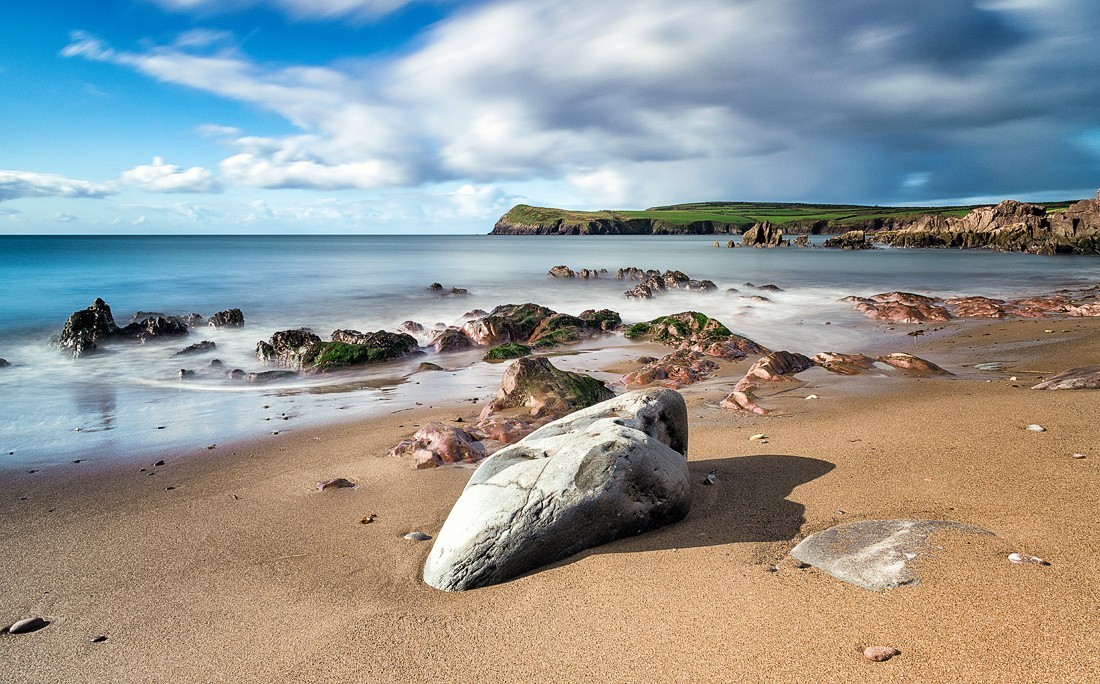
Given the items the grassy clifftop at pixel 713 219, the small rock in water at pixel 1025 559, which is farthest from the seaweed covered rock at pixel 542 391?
the grassy clifftop at pixel 713 219

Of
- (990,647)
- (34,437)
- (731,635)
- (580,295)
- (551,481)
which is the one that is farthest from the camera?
(580,295)

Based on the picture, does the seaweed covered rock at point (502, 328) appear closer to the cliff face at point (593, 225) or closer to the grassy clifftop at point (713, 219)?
the grassy clifftop at point (713, 219)

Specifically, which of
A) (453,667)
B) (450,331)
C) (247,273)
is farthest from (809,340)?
(247,273)

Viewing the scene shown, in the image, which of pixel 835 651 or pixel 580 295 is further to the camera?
pixel 580 295

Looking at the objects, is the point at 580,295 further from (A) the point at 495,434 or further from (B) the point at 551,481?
(B) the point at 551,481

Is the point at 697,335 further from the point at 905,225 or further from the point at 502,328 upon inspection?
the point at 905,225

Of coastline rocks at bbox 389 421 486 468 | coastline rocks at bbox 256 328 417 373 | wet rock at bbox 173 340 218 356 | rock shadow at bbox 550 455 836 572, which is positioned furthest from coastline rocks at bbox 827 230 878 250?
coastline rocks at bbox 389 421 486 468

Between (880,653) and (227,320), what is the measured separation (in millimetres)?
19711

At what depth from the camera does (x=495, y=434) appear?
21.3 ft

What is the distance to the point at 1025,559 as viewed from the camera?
2.99 m

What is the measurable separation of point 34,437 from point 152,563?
497 centimetres

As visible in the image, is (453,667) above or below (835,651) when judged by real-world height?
below

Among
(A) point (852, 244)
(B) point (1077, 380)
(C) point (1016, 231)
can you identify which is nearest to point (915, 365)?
(B) point (1077, 380)

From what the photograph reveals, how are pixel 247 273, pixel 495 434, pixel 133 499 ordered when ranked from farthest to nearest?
pixel 247 273, pixel 495 434, pixel 133 499
